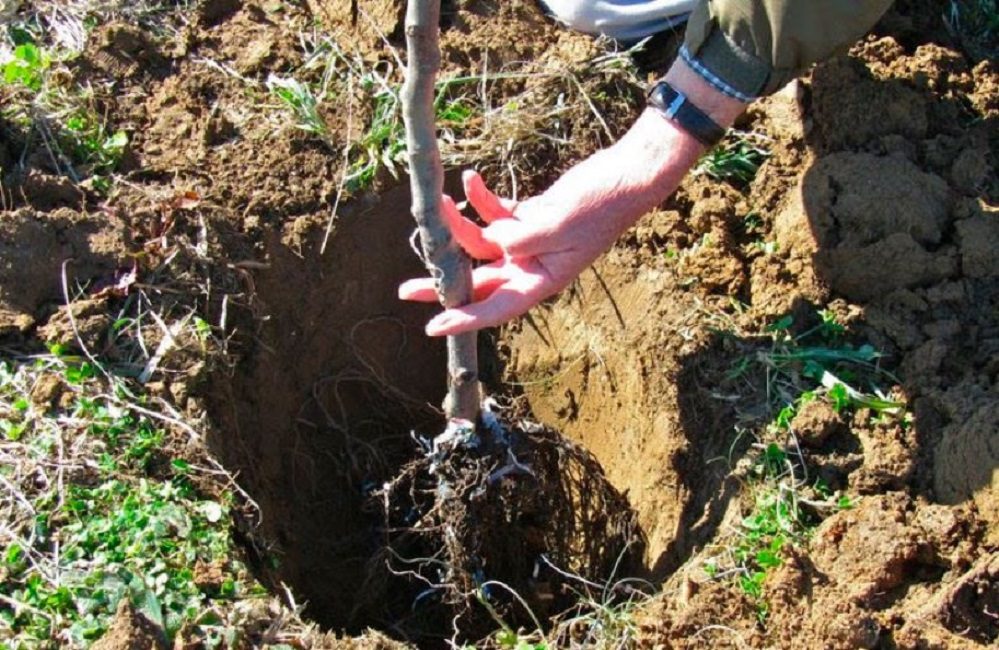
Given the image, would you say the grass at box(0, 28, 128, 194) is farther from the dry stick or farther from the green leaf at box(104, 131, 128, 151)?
the dry stick

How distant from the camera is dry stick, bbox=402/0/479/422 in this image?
7.21 feet

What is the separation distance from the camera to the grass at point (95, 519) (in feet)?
7.44

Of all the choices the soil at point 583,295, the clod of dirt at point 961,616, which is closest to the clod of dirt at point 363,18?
the soil at point 583,295

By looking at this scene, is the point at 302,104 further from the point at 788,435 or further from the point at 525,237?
the point at 788,435

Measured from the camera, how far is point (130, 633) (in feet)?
7.12

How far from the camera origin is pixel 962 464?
8.05ft

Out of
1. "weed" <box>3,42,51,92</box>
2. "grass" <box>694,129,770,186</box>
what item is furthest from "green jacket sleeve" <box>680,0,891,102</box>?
"weed" <box>3,42,51,92</box>

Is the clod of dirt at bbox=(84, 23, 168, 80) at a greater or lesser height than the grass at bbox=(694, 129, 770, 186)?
greater

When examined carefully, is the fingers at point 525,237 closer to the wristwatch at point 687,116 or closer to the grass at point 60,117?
the wristwatch at point 687,116

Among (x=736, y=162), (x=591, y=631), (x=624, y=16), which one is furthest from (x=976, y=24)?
(x=591, y=631)

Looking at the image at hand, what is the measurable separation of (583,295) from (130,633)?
135cm

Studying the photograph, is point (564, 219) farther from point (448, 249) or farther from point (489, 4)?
point (489, 4)

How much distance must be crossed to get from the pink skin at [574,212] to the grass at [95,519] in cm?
59

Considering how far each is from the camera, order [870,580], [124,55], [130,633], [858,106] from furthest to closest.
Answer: [124,55] → [858,106] → [870,580] → [130,633]
